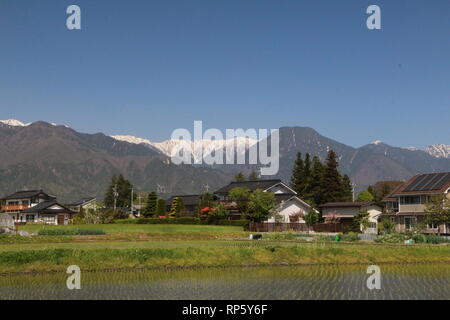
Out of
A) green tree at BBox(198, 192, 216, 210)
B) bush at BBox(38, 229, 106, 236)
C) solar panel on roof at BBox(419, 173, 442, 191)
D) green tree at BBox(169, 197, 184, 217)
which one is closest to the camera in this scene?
bush at BBox(38, 229, 106, 236)

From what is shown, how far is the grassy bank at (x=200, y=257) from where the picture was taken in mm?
28531

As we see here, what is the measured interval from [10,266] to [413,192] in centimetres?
4822

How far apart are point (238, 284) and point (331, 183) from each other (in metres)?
71.3

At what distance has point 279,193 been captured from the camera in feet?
289

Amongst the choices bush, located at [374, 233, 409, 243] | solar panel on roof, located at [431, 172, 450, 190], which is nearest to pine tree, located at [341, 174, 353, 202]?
solar panel on roof, located at [431, 172, 450, 190]

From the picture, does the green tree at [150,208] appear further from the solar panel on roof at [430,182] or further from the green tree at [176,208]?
the solar panel on roof at [430,182]

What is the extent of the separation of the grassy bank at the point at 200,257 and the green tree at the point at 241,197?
43.5m

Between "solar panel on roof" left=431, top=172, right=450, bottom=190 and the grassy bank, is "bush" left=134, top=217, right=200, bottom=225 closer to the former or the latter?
"solar panel on roof" left=431, top=172, right=450, bottom=190

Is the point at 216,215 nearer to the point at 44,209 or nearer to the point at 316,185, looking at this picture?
the point at 316,185

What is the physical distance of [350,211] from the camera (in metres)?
77.9

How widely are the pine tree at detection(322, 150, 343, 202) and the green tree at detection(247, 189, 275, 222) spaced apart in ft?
64.9

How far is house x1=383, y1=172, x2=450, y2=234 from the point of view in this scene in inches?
2349
